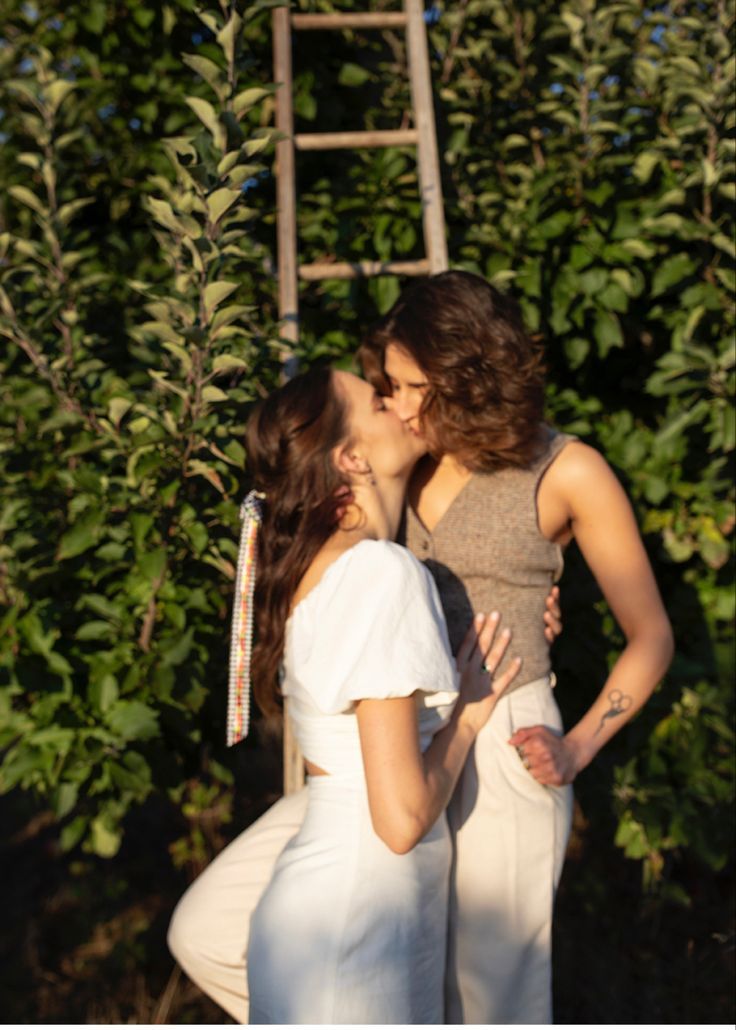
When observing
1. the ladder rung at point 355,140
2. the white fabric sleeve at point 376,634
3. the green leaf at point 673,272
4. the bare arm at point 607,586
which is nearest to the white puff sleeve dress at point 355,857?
the white fabric sleeve at point 376,634

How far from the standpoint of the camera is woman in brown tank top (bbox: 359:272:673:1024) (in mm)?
1718

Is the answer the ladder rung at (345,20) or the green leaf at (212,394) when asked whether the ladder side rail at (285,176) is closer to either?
the ladder rung at (345,20)

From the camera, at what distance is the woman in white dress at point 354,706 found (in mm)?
1442

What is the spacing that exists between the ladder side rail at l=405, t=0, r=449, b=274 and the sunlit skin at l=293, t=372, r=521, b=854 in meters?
0.81

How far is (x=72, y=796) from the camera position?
77.0 inches

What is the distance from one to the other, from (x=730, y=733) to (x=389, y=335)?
1.38 meters

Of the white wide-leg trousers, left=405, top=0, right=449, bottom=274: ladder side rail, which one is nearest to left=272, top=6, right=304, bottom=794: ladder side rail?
left=405, top=0, right=449, bottom=274: ladder side rail

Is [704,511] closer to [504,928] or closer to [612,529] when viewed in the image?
[612,529]

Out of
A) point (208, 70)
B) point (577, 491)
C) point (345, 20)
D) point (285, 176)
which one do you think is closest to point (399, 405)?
point (577, 491)

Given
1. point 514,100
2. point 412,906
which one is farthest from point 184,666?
point 514,100

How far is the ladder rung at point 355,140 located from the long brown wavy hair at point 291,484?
1.08 metres

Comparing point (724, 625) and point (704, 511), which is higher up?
point (704, 511)

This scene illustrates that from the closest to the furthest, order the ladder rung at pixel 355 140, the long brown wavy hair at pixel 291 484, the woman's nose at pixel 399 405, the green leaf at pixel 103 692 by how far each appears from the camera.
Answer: the long brown wavy hair at pixel 291 484 < the woman's nose at pixel 399 405 < the green leaf at pixel 103 692 < the ladder rung at pixel 355 140

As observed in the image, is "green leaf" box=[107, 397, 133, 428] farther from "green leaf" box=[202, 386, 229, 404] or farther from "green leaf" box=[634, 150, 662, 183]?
"green leaf" box=[634, 150, 662, 183]
